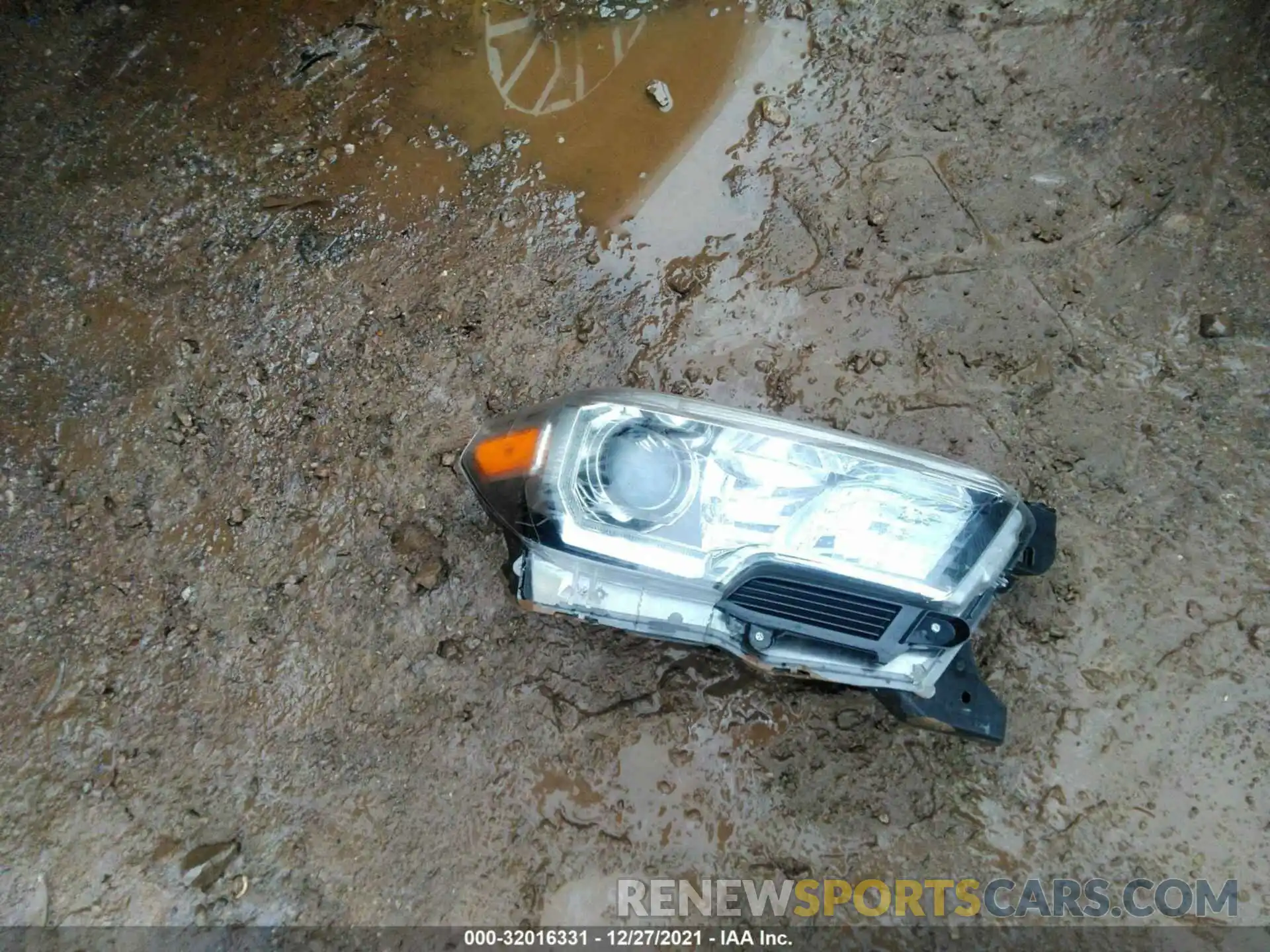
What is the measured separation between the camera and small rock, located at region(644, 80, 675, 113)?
2.48 m

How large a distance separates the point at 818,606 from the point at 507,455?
2.82 ft

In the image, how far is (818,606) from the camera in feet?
5.97

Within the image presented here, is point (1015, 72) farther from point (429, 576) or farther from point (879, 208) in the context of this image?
point (429, 576)

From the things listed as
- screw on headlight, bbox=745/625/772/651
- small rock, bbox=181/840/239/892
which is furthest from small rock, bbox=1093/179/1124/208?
small rock, bbox=181/840/239/892

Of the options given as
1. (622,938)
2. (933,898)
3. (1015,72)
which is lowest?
(622,938)

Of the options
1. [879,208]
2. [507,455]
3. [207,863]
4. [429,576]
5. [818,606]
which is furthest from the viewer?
[879,208]

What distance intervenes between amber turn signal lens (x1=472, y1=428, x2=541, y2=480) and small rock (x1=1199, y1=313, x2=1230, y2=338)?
2.00 metres

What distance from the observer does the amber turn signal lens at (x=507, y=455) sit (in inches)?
76.2

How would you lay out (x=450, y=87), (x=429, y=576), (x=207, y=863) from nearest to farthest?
(x=207, y=863) < (x=429, y=576) < (x=450, y=87)

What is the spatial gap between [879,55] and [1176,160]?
97 cm

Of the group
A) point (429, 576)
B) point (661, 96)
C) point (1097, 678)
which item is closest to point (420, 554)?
point (429, 576)

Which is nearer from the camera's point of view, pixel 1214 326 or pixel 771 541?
pixel 771 541

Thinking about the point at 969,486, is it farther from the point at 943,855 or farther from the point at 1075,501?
the point at 943,855

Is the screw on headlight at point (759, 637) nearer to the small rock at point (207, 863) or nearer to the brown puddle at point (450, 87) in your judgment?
the brown puddle at point (450, 87)
